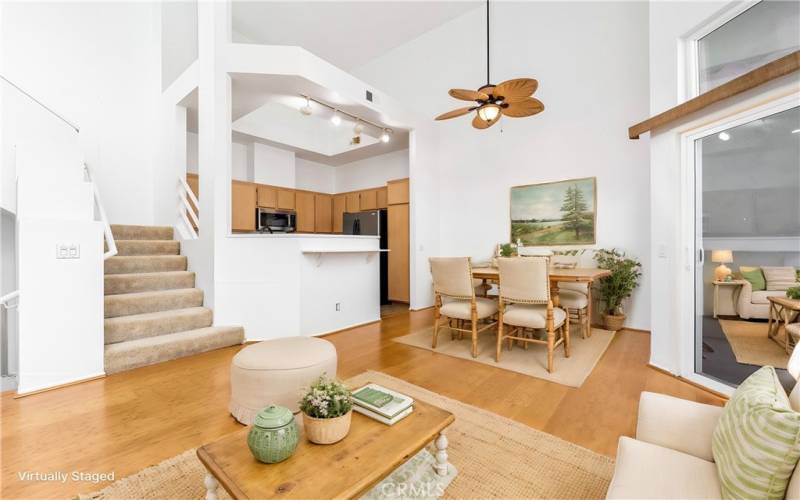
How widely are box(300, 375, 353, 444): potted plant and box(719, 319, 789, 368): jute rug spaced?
2.89m

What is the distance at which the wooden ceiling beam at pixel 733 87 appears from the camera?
196cm

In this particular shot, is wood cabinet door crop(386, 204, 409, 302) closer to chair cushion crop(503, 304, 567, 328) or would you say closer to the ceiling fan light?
the ceiling fan light

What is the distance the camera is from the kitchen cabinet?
293 inches

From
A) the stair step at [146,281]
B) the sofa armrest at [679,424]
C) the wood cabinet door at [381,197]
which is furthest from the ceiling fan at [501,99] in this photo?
the stair step at [146,281]

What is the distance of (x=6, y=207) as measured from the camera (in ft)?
11.1

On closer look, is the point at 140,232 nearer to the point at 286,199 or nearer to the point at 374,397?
the point at 286,199

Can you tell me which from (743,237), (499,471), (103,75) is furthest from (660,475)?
(103,75)

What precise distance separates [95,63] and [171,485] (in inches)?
242

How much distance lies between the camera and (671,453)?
3.85 ft

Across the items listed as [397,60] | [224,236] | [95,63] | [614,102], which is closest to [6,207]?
[224,236]

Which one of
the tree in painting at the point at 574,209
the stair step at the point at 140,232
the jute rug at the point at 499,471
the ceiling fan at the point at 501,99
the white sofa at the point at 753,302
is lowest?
the jute rug at the point at 499,471

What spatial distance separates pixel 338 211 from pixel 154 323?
483 cm

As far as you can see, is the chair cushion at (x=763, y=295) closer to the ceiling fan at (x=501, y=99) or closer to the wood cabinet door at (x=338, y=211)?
the ceiling fan at (x=501, y=99)

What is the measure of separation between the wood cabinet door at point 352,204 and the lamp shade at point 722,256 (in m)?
5.83
